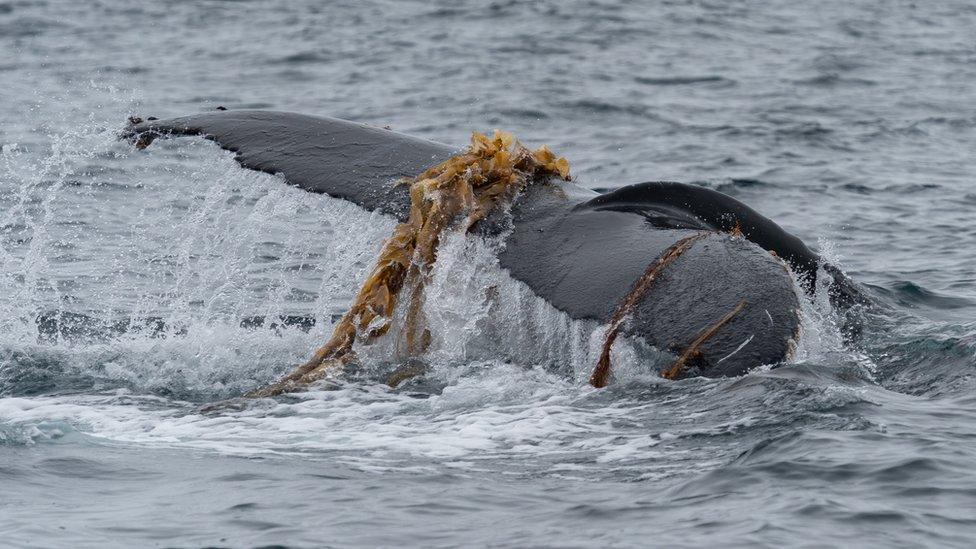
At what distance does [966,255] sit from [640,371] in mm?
5595

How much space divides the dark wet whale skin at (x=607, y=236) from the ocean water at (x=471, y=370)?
4.6 inches

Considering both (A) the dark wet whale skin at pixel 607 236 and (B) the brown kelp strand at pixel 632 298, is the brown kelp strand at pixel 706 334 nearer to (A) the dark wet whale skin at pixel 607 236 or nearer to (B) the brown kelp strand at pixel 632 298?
(A) the dark wet whale skin at pixel 607 236

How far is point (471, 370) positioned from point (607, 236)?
2.89 feet

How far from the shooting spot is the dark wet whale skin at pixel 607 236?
511 cm

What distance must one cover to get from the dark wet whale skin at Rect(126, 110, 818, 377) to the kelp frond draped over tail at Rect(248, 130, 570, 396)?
0.12m

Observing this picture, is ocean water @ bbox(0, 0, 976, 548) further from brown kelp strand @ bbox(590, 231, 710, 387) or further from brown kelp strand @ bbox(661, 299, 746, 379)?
brown kelp strand @ bbox(661, 299, 746, 379)

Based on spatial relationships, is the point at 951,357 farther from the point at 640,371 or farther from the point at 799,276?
the point at 640,371

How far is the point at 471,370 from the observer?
611cm

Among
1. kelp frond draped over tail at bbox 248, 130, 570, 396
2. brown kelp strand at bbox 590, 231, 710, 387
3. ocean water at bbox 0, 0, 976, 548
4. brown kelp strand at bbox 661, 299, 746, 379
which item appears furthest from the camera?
kelp frond draped over tail at bbox 248, 130, 570, 396

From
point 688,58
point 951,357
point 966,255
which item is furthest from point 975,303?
point 688,58

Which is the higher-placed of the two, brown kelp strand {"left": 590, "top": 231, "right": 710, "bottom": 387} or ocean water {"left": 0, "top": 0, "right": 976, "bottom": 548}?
brown kelp strand {"left": 590, "top": 231, "right": 710, "bottom": 387}

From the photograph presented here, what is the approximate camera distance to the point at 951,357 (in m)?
6.42

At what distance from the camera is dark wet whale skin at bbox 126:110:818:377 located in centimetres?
511

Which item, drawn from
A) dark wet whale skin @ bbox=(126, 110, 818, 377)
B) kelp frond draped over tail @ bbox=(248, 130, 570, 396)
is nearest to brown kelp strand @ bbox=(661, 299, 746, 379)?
dark wet whale skin @ bbox=(126, 110, 818, 377)
